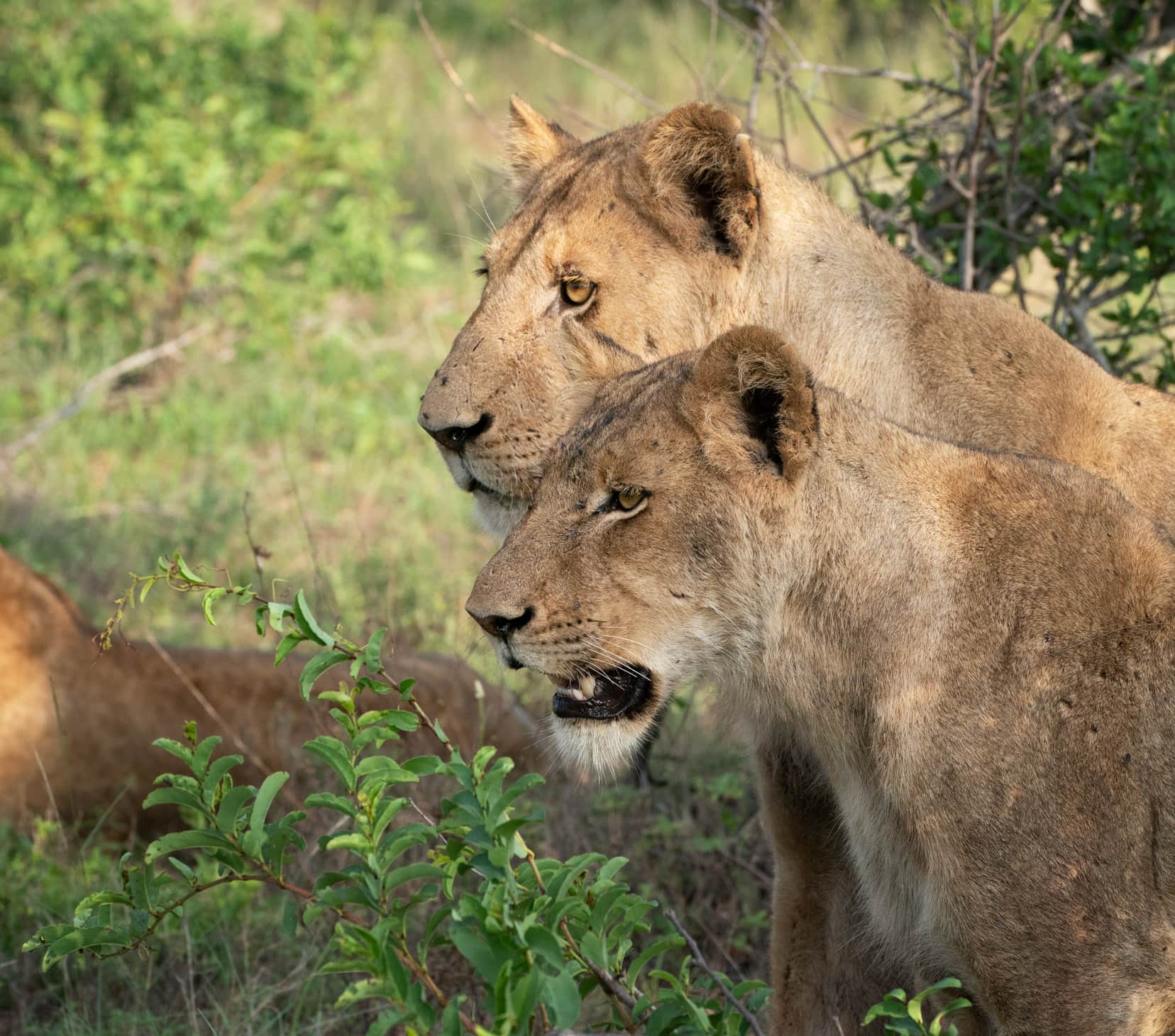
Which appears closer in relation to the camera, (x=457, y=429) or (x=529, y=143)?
(x=457, y=429)

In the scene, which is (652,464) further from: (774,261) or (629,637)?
(774,261)

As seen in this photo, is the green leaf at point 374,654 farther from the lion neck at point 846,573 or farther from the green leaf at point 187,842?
the lion neck at point 846,573

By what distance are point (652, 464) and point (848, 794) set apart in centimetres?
68

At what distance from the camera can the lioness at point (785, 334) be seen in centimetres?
301

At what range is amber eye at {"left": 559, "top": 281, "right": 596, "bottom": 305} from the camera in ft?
10.4

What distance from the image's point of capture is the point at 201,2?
11.2m

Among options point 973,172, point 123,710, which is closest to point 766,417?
point 973,172

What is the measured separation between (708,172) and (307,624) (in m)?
1.35

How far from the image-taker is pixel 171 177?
24.8 feet

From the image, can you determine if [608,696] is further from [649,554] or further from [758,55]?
[758,55]

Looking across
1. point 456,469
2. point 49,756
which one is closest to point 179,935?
point 49,756

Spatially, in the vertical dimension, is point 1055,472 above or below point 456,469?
above

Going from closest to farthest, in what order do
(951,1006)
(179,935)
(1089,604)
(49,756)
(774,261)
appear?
(951,1006) → (1089,604) → (774,261) → (179,935) → (49,756)

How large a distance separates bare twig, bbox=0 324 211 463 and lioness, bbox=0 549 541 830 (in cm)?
215
